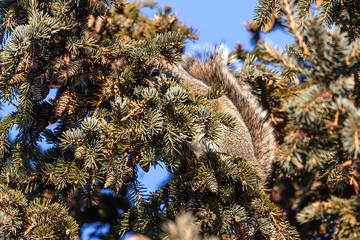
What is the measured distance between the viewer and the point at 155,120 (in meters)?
1.64

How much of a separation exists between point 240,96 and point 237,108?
0.11 meters

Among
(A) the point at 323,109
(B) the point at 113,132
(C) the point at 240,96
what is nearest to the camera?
(A) the point at 323,109

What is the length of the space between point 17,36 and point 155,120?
673mm

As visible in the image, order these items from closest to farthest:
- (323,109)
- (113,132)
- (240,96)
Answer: (323,109) → (113,132) → (240,96)

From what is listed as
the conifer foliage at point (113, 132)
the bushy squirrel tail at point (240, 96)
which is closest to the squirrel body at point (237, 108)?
the bushy squirrel tail at point (240, 96)

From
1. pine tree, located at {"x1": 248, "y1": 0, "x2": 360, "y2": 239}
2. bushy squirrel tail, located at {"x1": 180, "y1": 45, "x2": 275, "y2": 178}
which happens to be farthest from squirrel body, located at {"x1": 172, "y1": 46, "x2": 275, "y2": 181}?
pine tree, located at {"x1": 248, "y1": 0, "x2": 360, "y2": 239}

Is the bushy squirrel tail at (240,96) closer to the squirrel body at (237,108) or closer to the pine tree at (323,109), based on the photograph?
the squirrel body at (237,108)

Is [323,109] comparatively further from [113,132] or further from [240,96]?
[240,96]

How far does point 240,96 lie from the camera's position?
3.25 meters

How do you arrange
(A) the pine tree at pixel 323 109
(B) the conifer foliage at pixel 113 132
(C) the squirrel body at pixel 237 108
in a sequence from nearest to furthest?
(A) the pine tree at pixel 323 109 < (B) the conifer foliage at pixel 113 132 < (C) the squirrel body at pixel 237 108

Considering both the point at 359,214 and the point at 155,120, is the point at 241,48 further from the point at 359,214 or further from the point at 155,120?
the point at 359,214

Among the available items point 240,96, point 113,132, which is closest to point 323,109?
point 113,132

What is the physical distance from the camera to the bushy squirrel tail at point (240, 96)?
9.98ft

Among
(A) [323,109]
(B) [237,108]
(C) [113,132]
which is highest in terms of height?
(B) [237,108]
